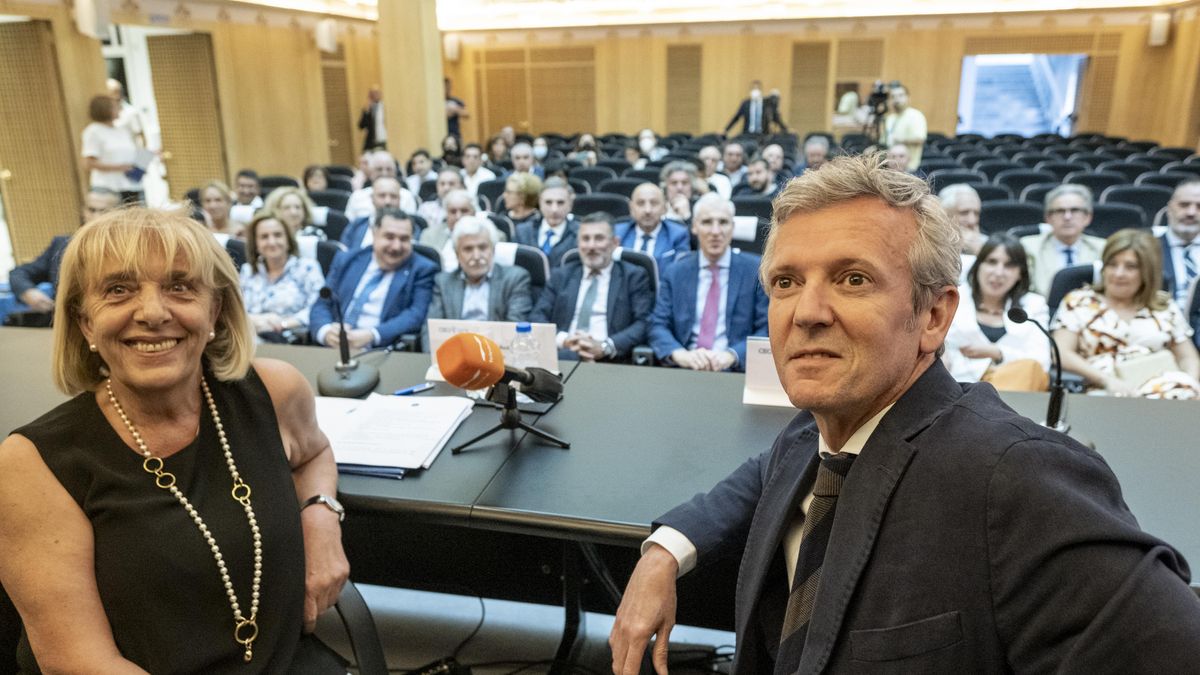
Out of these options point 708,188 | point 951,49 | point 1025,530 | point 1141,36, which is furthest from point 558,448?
point 1141,36

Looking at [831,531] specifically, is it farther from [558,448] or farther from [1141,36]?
[1141,36]

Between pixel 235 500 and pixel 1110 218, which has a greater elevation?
pixel 1110 218

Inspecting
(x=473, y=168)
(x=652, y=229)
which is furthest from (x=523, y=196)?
(x=473, y=168)

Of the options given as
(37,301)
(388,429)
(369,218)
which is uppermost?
(369,218)

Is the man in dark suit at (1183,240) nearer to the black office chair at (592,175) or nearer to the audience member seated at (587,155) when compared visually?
the black office chair at (592,175)

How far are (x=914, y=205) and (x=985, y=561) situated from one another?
1.42ft

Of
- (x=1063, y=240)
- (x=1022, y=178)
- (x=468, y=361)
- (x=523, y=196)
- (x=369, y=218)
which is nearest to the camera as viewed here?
(x=468, y=361)

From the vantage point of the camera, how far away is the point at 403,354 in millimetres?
2477

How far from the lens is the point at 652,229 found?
4.85 metres

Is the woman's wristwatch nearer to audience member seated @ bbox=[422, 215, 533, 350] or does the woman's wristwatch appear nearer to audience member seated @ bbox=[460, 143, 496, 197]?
audience member seated @ bbox=[422, 215, 533, 350]

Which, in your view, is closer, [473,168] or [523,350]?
[523,350]

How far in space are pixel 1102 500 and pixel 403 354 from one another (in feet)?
6.62

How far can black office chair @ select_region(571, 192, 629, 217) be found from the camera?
5.91 metres

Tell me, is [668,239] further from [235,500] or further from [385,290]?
[235,500]
